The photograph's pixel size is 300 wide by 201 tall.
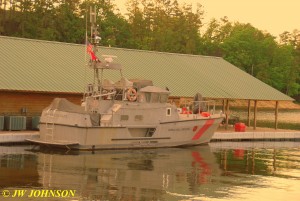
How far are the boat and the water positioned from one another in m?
0.71

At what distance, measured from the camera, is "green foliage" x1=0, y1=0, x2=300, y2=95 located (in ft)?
293

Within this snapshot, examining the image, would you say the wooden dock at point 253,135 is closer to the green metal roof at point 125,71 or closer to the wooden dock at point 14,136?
the green metal roof at point 125,71

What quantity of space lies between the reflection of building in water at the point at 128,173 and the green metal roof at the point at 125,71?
7041 mm

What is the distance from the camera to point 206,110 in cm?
3912

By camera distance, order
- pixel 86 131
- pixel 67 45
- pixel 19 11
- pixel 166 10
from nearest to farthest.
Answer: pixel 86 131, pixel 67 45, pixel 19 11, pixel 166 10

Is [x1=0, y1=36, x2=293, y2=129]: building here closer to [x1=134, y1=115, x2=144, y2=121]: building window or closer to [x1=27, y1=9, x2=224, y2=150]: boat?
[x1=27, y1=9, x2=224, y2=150]: boat

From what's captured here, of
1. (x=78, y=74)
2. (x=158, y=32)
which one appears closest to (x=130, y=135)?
(x=78, y=74)

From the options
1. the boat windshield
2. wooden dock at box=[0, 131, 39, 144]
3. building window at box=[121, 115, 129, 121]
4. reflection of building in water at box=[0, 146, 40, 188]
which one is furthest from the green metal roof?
reflection of building in water at box=[0, 146, 40, 188]

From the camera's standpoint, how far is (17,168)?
25.6 metres

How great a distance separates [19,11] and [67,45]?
50147mm

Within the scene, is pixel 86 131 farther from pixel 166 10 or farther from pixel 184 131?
pixel 166 10

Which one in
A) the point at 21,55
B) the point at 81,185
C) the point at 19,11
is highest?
the point at 19,11

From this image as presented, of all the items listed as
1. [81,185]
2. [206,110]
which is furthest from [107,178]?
[206,110]

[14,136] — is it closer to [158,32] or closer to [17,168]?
[17,168]
